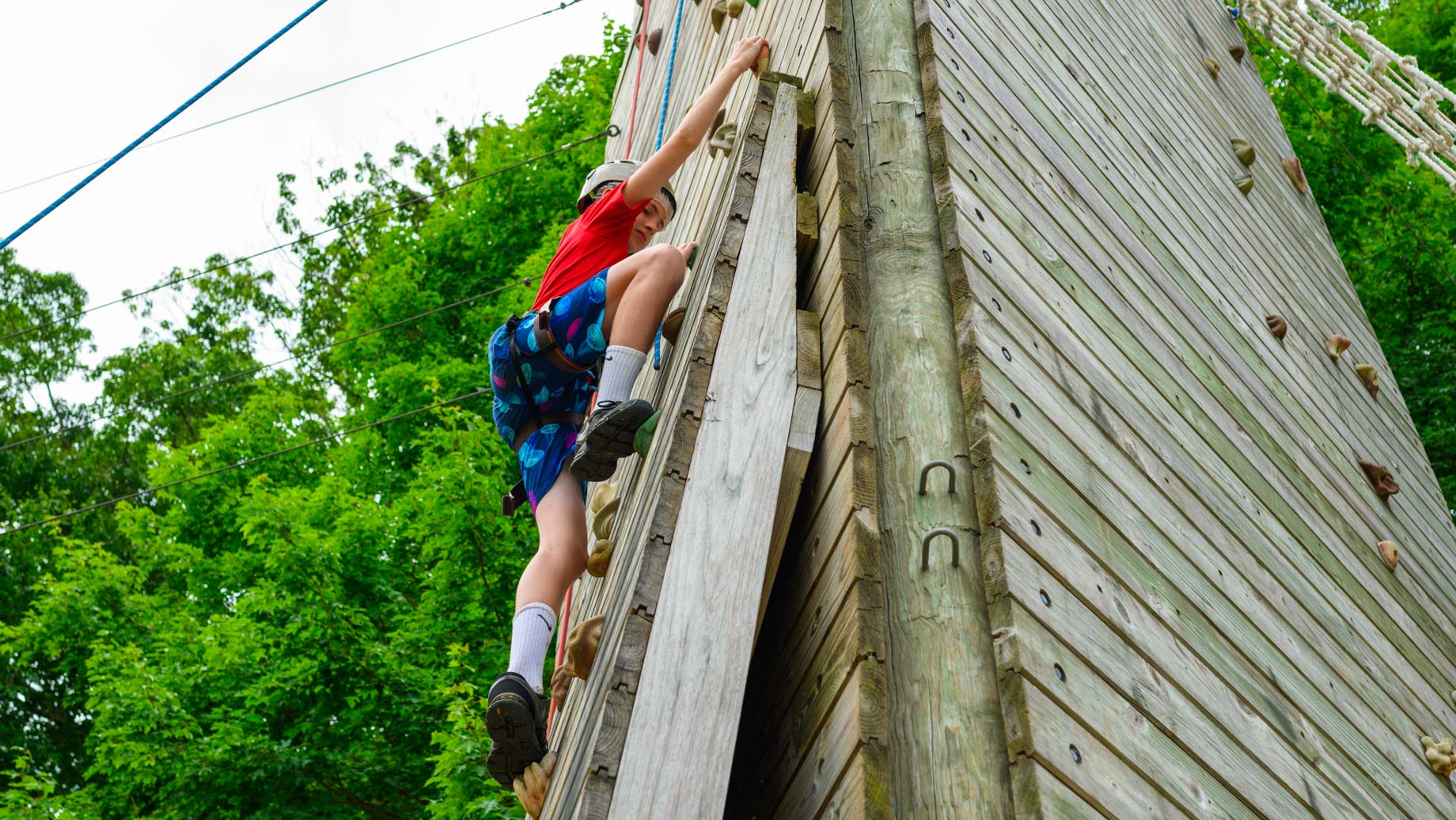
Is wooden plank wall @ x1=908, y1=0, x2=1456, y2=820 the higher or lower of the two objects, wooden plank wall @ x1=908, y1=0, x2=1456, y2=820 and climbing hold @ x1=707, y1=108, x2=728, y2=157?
the lower

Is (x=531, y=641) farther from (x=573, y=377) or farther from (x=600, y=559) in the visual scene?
(x=573, y=377)

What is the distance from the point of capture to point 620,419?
3.37m

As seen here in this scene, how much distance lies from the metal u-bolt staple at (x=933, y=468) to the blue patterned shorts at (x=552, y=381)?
1316 millimetres

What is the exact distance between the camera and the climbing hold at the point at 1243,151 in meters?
6.61

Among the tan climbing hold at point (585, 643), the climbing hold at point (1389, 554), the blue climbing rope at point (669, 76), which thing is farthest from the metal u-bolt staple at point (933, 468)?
the blue climbing rope at point (669, 76)

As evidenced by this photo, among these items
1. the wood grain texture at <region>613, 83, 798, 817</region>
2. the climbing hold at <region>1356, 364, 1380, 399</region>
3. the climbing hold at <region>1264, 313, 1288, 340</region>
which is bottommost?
the wood grain texture at <region>613, 83, 798, 817</region>

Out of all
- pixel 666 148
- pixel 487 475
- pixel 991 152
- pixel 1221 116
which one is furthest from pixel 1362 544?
pixel 487 475

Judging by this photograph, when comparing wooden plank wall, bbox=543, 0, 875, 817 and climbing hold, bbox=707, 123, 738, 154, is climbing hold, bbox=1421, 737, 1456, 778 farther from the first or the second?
climbing hold, bbox=707, 123, 738, 154

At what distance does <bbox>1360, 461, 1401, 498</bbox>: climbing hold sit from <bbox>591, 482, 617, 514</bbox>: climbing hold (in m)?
2.78

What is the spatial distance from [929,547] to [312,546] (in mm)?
10261

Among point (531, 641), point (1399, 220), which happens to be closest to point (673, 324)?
point (531, 641)

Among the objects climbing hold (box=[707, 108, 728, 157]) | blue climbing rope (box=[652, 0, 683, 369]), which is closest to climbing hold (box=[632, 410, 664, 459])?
climbing hold (box=[707, 108, 728, 157])

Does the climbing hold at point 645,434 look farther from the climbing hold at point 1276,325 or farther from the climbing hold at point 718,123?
the climbing hold at point 1276,325

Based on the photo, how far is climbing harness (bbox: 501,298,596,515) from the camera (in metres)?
4.02
